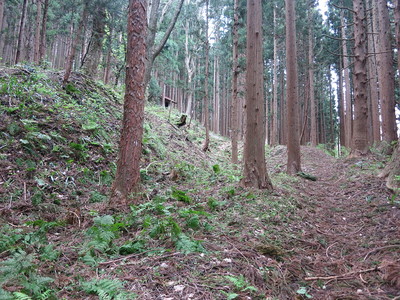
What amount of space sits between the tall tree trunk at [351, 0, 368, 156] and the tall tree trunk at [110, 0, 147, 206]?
8880 mm

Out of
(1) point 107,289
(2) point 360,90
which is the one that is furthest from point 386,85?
(1) point 107,289

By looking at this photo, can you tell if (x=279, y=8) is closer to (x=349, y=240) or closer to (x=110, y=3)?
(x=110, y=3)

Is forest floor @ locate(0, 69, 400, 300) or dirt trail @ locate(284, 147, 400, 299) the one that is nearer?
forest floor @ locate(0, 69, 400, 300)

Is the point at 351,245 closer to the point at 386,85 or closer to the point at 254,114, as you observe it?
the point at 254,114

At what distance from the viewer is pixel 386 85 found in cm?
1111

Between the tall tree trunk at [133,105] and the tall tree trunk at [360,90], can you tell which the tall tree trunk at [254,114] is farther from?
the tall tree trunk at [360,90]

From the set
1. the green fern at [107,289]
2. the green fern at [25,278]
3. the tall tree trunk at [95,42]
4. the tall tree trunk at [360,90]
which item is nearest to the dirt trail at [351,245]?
the green fern at [107,289]

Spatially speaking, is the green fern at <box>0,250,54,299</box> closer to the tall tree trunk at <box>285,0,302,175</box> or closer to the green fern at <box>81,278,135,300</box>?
the green fern at <box>81,278,135,300</box>

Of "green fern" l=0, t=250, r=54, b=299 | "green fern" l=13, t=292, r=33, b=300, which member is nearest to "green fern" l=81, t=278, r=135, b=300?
"green fern" l=0, t=250, r=54, b=299

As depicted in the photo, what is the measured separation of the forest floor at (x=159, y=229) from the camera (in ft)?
7.78

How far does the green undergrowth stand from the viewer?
239 centimetres

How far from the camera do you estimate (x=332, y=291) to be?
2533 millimetres

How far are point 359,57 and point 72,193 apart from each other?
11086 mm

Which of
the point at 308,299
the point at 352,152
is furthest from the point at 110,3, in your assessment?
the point at 308,299
